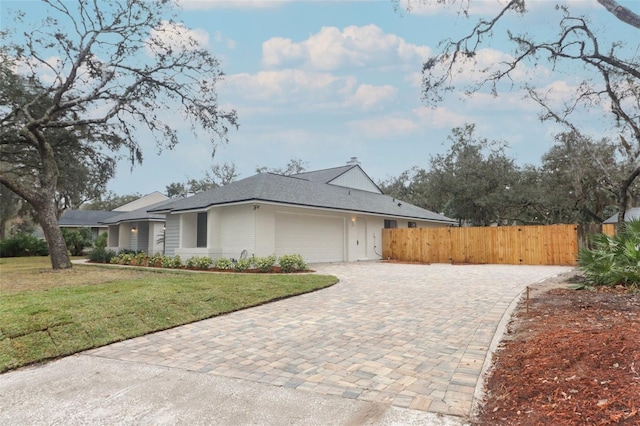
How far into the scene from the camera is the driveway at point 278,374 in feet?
9.68

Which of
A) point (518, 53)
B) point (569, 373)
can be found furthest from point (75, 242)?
point (569, 373)

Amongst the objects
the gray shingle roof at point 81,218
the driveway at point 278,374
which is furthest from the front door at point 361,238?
the gray shingle roof at point 81,218

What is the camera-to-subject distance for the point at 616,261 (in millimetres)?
7801

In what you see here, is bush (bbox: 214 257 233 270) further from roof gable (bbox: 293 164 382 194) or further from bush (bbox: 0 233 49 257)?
bush (bbox: 0 233 49 257)

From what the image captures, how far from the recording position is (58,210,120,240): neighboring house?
113 ft

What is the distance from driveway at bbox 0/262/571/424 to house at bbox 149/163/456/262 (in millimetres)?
8998

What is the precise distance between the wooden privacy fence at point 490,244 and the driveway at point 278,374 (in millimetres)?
11800

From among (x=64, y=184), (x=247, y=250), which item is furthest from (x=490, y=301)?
(x=64, y=184)

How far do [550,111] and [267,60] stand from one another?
39.1 ft

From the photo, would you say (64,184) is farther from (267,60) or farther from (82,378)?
(82,378)

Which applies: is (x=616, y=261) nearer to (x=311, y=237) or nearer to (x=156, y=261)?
(x=311, y=237)

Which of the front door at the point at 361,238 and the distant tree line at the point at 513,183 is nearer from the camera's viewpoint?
the front door at the point at 361,238

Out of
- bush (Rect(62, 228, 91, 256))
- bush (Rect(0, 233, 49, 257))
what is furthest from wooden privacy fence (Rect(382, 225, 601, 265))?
bush (Rect(0, 233, 49, 257))

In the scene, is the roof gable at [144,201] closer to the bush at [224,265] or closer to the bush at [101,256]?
the bush at [101,256]
